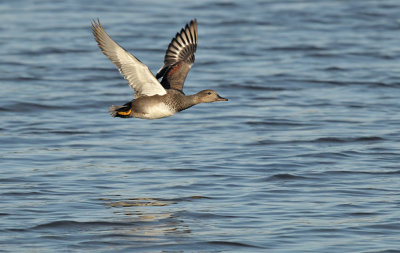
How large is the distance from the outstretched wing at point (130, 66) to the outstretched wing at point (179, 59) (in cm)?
84

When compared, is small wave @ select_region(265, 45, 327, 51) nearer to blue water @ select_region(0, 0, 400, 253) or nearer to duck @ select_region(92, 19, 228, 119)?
blue water @ select_region(0, 0, 400, 253)

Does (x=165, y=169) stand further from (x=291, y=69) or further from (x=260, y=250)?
(x=291, y=69)

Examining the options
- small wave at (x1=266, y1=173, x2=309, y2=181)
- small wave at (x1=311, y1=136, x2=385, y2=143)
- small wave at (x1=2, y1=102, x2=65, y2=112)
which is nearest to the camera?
small wave at (x1=266, y1=173, x2=309, y2=181)

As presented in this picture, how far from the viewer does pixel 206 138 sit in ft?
43.4

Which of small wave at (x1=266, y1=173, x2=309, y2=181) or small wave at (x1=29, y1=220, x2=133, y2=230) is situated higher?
small wave at (x1=29, y1=220, x2=133, y2=230)

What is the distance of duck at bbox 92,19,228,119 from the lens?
9.65 metres

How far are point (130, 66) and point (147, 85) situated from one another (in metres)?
0.37

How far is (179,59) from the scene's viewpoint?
11.6 meters

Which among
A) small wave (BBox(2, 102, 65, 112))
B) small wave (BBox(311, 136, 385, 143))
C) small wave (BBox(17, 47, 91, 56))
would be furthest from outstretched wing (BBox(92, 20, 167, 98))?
small wave (BBox(17, 47, 91, 56))

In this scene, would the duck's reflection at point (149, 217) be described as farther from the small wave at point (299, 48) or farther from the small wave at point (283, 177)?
the small wave at point (299, 48)

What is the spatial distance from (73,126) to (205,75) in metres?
4.81

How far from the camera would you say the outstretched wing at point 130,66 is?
31.4 ft

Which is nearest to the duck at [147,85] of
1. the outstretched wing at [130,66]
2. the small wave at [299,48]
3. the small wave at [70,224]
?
the outstretched wing at [130,66]

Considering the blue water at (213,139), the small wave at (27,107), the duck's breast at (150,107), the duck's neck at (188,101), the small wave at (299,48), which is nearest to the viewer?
the blue water at (213,139)
